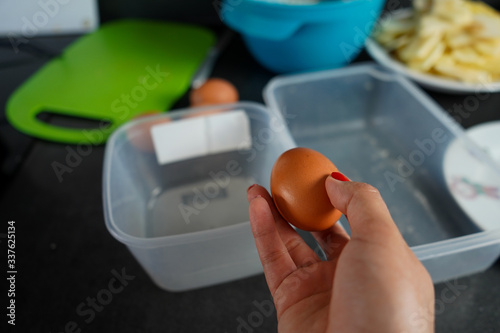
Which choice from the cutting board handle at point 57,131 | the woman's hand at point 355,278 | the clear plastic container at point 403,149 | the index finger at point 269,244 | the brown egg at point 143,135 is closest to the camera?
the woman's hand at point 355,278

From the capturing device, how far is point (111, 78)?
3.87 ft

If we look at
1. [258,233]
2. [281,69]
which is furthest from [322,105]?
[258,233]

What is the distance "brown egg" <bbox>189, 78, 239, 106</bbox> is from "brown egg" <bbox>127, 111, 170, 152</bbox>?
14cm

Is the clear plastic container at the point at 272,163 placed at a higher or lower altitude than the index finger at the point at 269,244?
lower

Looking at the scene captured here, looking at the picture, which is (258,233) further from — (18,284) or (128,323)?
(18,284)

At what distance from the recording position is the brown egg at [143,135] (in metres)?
0.84

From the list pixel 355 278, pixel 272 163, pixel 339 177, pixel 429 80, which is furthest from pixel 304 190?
pixel 429 80

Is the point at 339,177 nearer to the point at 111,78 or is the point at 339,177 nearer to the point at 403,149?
the point at 403,149

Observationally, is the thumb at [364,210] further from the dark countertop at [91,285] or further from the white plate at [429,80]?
the white plate at [429,80]

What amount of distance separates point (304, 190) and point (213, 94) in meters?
0.52

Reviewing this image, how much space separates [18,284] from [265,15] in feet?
2.74

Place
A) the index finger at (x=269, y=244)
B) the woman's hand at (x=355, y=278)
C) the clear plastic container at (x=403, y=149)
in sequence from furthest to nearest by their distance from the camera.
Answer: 1. the clear plastic container at (x=403, y=149)
2. the index finger at (x=269, y=244)
3. the woman's hand at (x=355, y=278)

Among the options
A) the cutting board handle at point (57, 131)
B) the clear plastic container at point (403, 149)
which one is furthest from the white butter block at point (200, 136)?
the cutting board handle at point (57, 131)

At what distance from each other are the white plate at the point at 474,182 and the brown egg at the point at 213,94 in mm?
578
